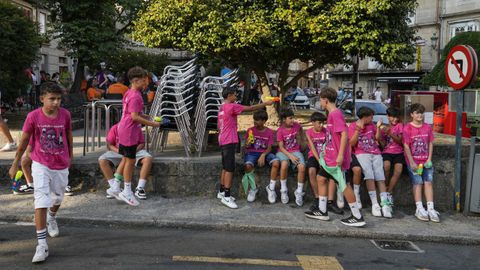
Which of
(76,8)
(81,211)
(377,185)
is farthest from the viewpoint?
(76,8)

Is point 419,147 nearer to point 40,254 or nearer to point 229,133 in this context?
point 229,133

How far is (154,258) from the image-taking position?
468cm

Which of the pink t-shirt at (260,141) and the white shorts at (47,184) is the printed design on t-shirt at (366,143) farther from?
the white shorts at (47,184)

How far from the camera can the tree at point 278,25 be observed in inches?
396

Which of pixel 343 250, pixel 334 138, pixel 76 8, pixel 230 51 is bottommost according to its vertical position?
pixel 343 250

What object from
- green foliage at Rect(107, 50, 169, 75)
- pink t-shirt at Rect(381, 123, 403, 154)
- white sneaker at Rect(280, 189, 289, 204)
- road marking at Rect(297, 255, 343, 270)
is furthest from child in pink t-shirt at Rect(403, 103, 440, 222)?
green foliage at Rect(107, 50, 169, 75)

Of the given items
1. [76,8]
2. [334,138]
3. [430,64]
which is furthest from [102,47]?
[430,64]

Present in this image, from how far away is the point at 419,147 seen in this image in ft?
22.3

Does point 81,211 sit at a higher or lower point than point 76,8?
lower

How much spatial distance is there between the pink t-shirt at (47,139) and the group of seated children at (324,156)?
244 centimetres

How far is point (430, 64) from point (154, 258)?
37746 mm

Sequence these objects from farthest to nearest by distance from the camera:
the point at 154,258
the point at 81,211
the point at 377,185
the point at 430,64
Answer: the point at 430,64, the point at 377,185, the point at 81,211, the point at 154,258

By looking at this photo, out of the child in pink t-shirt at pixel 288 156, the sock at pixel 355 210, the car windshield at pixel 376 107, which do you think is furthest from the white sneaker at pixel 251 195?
the car windshield at pixel 376 107

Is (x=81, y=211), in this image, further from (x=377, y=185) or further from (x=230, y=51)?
(x=230, y=51)
